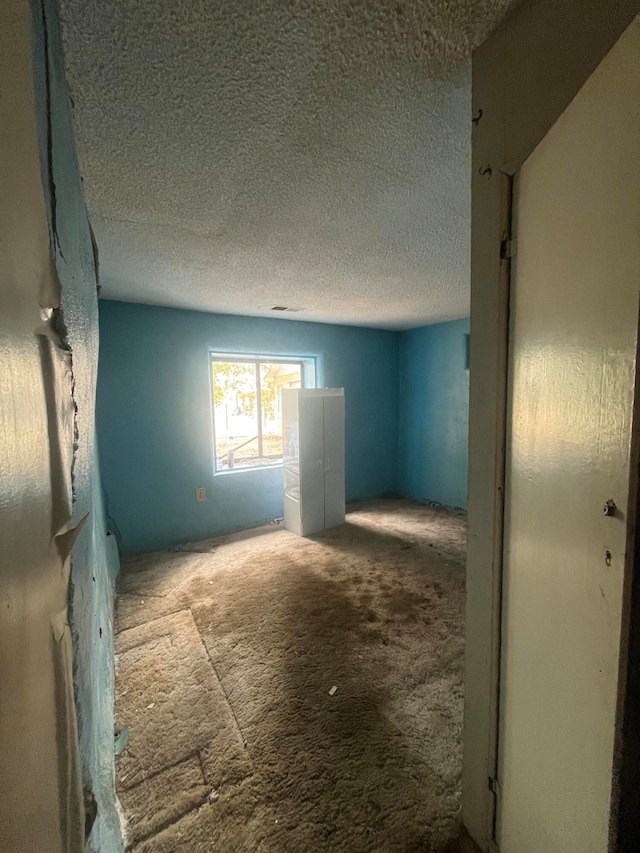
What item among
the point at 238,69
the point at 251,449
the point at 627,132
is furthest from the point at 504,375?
the point at 251,449

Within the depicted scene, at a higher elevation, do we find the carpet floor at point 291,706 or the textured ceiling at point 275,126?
the textured ceiling at point 275,126

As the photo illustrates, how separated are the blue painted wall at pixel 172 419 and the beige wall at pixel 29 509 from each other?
2926mm

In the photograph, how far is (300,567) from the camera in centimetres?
286

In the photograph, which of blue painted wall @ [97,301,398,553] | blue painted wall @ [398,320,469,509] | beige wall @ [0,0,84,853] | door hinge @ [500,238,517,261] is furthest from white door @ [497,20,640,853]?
blue painted wall @ [398,320,469,509]

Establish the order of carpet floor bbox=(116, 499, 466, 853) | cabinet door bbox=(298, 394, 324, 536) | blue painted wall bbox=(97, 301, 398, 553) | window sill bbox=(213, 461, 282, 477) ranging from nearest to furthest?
carpet floor bbox=(116, 499, 466, 853) < blue painted wall bbox=(97, 301, 398, 553) < cabinet door bbox=(298, 394, 324, 536) < window sill bbox=(213, 461, 282, 477)

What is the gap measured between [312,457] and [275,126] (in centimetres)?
280

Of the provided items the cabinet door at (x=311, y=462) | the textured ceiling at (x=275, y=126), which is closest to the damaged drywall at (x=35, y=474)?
the textured ceiling at (x=275, y=126)

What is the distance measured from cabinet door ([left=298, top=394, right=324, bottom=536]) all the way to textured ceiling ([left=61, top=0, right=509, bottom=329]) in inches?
64.5

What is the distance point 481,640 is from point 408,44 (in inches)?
61.1

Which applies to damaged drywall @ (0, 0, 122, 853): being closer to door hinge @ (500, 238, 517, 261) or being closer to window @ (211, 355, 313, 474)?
door hinge @ (500, 238, 517, 261)

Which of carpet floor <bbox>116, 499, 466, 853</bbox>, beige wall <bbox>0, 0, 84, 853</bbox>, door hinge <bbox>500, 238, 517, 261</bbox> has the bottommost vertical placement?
carpet floor <bbox>116, 499, 466, 853</bbox>

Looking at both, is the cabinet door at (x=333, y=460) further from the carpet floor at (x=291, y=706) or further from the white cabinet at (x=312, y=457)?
the carpet floor at (x=291, y=706)

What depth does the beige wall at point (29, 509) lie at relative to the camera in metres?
0.31

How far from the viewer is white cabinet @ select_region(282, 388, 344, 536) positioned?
3490 millimetres
